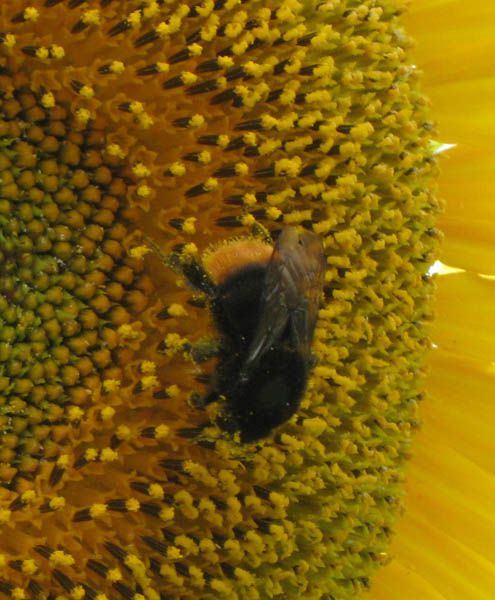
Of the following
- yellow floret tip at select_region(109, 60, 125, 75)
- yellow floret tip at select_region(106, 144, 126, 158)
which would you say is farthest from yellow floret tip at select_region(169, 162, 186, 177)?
yellow floret tip at select_region(109, 60, 125, 75)

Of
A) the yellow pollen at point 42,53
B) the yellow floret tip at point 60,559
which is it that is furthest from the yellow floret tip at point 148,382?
the yellow pollen at point 42,53

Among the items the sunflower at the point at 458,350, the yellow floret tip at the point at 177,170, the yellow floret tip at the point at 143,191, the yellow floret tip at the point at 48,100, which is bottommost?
the sunflower at the point at 458,350

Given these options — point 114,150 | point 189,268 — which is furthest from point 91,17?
point 189,268

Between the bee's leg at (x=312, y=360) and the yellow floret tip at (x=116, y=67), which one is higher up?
the yellow floret tip at (x=116, y=67)

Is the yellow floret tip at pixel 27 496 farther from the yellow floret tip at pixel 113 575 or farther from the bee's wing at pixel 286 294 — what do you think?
the bee's wing at pixel 286 294

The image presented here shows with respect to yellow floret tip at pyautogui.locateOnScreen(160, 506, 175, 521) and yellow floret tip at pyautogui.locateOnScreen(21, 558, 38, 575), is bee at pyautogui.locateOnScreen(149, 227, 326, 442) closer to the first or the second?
yellow floret tip at pyautogui.locateOnScreen(160, 506, 175, 521)

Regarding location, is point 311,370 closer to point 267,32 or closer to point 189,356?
point 189,356
